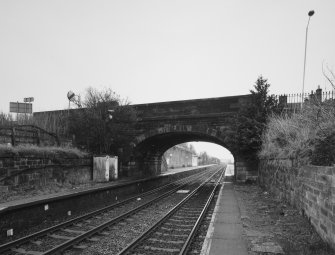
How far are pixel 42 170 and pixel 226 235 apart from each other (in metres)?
10.1

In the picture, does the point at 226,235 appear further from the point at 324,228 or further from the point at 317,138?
the point at 317,138

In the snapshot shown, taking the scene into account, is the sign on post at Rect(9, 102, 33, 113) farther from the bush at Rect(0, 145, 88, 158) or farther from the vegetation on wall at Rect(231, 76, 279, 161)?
the vegetation on wall at Rect(231, 76, 279, 161)

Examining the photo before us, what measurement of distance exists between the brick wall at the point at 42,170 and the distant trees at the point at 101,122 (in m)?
2.57

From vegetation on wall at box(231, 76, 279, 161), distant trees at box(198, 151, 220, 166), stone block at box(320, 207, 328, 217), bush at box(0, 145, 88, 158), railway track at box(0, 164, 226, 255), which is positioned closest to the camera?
stone block at box(320, 207, 328, 217)

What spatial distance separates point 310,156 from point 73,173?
1286 centimetres

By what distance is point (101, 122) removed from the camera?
20.4 meters

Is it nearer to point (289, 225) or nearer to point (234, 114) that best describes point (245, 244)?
point (289, 225)

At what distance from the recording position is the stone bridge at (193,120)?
69.7ft

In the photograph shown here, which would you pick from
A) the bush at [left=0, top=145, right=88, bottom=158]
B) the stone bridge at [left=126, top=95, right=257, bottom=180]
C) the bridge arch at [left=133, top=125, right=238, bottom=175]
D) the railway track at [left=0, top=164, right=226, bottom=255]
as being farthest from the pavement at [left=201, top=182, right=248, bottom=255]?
the bridge arch at [left=133, top=125, right=238, bottom=175]

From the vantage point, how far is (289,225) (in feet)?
24.5

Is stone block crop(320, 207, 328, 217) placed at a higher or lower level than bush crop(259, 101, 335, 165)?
lower

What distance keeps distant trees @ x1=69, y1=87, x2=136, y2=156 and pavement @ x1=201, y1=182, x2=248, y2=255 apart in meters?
12.1

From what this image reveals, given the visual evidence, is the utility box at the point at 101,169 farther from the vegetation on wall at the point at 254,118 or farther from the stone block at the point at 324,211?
the stone block at the point at 324,211

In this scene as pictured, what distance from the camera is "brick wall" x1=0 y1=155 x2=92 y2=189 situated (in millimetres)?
11609
